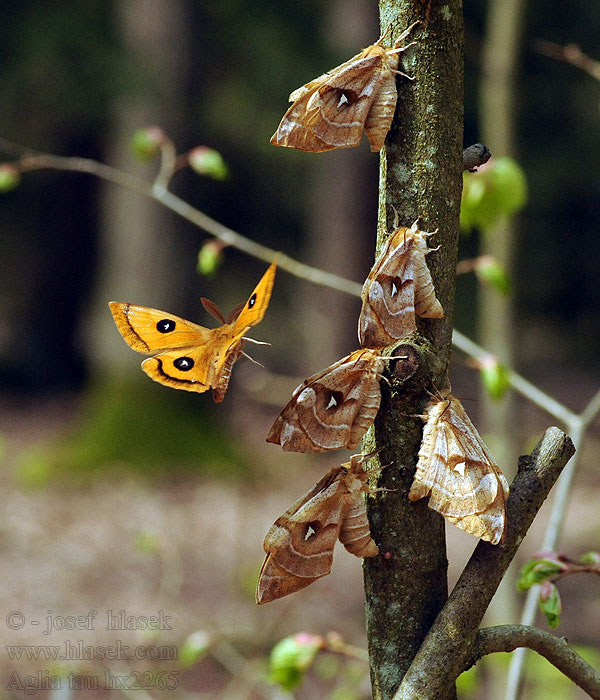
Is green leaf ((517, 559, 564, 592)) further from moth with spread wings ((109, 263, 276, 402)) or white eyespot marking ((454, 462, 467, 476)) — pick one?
moth with spread wings ((109, 263, 276, 402))

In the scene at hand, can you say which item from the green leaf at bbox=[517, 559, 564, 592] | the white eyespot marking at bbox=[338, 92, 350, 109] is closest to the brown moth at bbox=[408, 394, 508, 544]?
the white eyespot marking at bbox=[338, 92, 350, 109]

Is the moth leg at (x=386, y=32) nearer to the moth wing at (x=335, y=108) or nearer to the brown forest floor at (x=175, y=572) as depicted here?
the moth wing at (x=335, y=108)

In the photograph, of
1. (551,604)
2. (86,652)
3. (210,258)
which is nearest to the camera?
(551,604)

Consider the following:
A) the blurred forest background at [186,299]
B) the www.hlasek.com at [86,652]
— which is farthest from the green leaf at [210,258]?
the www.hlasek.com at [86,652]

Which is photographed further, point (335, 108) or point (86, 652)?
point (86, 652)

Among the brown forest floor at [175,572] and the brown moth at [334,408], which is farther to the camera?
the brown forest floor at [175,572]

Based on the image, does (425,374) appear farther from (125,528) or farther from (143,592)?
(125,528)

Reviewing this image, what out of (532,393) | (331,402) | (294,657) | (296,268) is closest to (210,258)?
(296,268)

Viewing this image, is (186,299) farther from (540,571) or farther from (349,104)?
(349,104)
